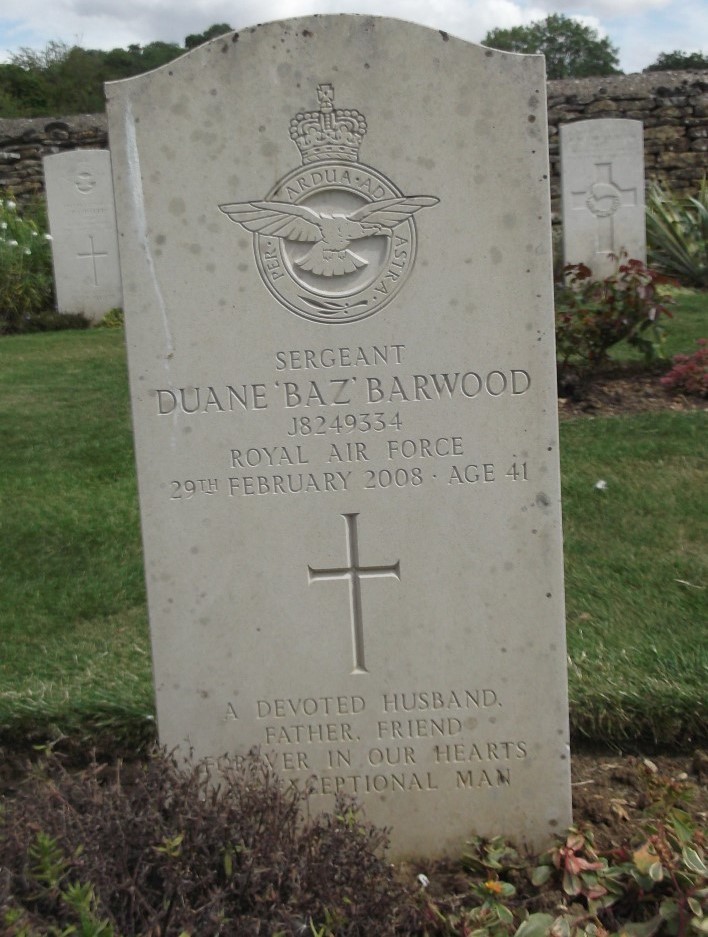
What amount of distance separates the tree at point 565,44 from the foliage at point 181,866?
61.1 metres

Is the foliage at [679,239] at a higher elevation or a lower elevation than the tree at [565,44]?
Answer: lower

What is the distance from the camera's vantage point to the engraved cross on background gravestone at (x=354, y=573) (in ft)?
8.38

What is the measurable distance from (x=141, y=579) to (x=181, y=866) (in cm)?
225

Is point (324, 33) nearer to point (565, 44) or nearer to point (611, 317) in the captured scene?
point (611, 317)

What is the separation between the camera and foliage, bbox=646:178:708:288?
38.9 feet

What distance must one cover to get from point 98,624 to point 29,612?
316 millimetres

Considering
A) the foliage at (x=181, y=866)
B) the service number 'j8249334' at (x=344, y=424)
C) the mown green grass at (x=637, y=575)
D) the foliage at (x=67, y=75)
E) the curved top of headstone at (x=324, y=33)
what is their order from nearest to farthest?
1. the foliage at (x=181, y=866)
2. the curved top of headstone at (x=324, y=33)
3. the service number 'j8249334' at (x=344, y=424)
4. the mown green grass at (x=637, y=575)
5. the foliage at (x=67, y=75)

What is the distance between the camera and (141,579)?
4.27m

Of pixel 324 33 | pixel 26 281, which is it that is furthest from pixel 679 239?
pixel 324 33

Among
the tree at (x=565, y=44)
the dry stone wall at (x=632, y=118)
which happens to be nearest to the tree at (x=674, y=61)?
the tree at (x=565, y=44)

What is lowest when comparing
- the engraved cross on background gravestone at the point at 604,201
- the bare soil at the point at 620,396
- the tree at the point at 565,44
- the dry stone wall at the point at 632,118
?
the bare soil at the point at 620,396

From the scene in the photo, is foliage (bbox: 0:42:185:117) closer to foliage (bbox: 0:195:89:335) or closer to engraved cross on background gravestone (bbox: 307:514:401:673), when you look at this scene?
foliage (bbox: 0:195:89:335)

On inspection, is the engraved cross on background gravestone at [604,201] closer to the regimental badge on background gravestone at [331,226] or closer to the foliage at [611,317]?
the foliage at [611,317]

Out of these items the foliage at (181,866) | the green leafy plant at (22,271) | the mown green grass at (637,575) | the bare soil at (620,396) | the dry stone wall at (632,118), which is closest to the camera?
the foliage at (181,866)
